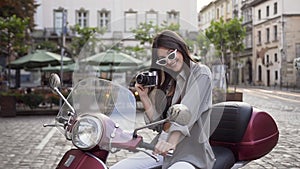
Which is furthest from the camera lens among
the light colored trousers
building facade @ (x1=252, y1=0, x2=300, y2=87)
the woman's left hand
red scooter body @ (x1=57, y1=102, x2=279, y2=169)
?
building facade @ (x1=252, y1=0, x2=300, y2=87)

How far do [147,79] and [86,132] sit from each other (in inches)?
16.9

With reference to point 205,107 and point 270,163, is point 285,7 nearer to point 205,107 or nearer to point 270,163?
point 270,163

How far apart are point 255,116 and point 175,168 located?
0.93 metres

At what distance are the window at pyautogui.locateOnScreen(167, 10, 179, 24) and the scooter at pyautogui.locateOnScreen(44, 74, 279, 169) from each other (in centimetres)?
44

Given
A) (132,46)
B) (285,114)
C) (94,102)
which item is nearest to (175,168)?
(94,102)

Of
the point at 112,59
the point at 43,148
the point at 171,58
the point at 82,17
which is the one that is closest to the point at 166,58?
the point at 171,58

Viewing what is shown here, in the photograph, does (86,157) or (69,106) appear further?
(69,106)

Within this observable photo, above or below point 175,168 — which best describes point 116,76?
above

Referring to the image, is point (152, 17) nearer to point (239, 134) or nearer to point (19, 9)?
point (239, 134)

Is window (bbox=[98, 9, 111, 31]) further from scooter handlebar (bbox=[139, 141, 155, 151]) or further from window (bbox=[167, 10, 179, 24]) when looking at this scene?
scooter handlebar (bbox=[139, 141, 155, 151])

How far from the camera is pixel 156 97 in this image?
7.96ft

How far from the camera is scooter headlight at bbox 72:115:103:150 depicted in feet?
6.68

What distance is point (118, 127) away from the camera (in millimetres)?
2121

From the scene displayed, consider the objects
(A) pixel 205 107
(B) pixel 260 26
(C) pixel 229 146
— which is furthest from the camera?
(B) pixel 260 26
